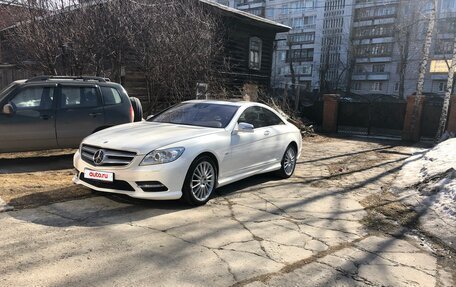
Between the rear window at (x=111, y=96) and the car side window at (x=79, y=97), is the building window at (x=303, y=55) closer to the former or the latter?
the rear window at (x=111, y=96)

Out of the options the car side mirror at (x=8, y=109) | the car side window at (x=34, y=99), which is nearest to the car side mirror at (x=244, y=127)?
the car side window at (x=34, y=99)

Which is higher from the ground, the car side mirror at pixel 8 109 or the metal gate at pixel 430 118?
the car side mirror at pixel 8 109

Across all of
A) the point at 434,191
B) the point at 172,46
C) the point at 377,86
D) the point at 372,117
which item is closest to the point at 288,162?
the point at 434,191

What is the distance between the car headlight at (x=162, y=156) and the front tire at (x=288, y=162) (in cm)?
310

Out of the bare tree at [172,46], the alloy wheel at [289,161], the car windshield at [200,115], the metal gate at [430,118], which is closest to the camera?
the car windshield at [200,115]

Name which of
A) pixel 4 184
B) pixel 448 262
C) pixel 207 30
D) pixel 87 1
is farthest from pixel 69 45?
pixel 448 262

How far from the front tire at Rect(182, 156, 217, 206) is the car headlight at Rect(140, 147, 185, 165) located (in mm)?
293

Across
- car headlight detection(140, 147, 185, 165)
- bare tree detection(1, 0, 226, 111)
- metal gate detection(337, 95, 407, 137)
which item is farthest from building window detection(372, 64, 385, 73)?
car headlight detection(140, 147, 185, 165)

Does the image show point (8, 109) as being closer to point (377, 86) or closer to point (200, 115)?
point (200, 115)

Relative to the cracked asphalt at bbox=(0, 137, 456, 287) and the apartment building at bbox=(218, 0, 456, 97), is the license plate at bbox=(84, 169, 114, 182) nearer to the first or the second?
the cracked asphalt at bbox=(0, 137, 456, 287)

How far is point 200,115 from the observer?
6820 mm

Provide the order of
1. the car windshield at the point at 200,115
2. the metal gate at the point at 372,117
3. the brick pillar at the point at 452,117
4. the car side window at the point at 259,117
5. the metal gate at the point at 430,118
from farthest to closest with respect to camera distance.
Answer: the metal gate at the point at 372,117
the metal gate at the point at 430,118
the brick pillar at the point at 452,117
the car side window at the point at 259,117
the car windshield at the point at 200,115

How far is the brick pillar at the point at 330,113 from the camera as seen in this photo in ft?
63.2

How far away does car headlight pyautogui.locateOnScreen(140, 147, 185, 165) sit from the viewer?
17.1ft
